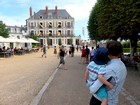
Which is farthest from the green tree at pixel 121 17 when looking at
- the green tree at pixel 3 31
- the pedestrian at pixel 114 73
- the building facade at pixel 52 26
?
the building facade at pixel 52 26

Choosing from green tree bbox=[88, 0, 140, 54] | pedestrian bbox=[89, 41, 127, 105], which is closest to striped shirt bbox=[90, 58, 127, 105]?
pedestrian bbox=[89, 41, 127, 105]

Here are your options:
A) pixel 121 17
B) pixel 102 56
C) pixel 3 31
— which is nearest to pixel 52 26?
pixel 3 31

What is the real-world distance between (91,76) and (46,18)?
138465 millimetres

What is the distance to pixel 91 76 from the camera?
4613 mm

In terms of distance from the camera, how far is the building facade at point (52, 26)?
139125 mm

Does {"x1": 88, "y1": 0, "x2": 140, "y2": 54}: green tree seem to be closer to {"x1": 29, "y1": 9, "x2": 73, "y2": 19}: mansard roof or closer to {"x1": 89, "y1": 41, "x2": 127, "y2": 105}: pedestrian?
{"x1": 89, "y1": 41, "x2": 127, "y2": 105}: pedestrian

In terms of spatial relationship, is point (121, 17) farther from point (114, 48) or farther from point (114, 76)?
point (114, 76)

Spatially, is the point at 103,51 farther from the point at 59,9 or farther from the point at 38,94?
the point at 59,9

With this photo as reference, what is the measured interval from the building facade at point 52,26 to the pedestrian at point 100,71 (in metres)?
133

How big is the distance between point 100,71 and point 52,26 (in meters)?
138

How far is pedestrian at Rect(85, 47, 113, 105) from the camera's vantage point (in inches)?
171

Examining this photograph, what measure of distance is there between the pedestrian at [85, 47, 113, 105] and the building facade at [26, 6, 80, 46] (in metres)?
133

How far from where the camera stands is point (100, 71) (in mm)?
4426

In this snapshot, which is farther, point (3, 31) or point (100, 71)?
point (3, 31)
